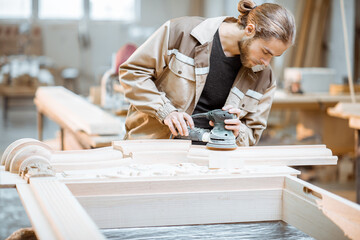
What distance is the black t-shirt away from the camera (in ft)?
8.02

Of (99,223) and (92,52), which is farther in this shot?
(92,52)

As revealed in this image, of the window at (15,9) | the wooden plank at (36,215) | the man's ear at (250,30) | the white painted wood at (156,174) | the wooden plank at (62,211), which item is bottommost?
the white painted wood at (156,174)

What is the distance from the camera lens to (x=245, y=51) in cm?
230

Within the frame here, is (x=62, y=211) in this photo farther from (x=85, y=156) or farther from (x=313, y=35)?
(x=313, y=35)

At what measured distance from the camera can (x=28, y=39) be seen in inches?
518

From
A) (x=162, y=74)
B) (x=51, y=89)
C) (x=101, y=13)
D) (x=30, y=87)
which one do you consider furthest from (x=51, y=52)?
(x=162, y=74)

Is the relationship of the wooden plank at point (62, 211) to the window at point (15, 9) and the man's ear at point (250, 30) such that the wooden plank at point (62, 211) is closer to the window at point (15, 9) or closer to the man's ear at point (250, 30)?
the man's ear at point (250, 30)

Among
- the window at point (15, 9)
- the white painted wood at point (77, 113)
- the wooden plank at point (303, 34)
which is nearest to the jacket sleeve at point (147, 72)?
the white painted wood at point (77, 113)

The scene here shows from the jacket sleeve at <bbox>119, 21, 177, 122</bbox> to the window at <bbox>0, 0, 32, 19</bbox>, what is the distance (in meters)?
11.8

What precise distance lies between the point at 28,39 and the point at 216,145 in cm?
1208

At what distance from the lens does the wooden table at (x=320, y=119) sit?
19.1ft

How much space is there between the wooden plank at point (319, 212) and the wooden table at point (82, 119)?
180 cm

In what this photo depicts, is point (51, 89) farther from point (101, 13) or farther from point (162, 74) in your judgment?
point (101, 13)

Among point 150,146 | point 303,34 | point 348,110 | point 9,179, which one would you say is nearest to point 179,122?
point 150,146
